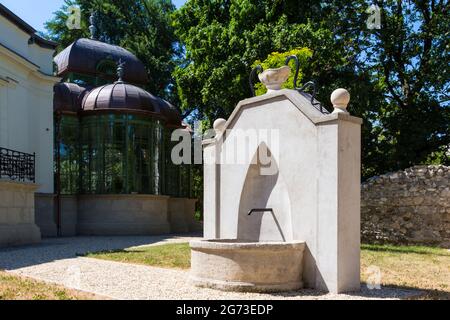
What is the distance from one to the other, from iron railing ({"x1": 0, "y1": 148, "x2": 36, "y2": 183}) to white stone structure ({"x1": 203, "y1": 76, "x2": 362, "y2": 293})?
8.11 metres

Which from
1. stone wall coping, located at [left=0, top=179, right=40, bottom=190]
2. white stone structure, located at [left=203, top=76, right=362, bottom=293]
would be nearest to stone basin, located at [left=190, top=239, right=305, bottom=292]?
white stone structure, located at [left=203, top=76, right=362, bottom=293]

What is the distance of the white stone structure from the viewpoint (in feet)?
22.5

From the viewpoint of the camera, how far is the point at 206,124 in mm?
22094

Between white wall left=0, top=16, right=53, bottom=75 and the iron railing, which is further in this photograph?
white wall left=0, top=16, right=53, bottom=75

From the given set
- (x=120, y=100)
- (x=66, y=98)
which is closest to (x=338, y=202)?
(x=120, y=100)

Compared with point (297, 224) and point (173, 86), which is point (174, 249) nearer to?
point (297, 224)

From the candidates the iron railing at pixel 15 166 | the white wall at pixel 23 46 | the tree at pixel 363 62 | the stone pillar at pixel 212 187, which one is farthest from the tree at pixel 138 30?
the stone pillar at pixel 212 187

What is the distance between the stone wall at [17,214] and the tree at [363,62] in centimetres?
844

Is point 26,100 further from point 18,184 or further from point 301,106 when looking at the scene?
point 301,106

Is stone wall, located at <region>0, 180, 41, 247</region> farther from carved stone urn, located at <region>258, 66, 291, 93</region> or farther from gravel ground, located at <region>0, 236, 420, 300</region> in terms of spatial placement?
carved stone urn, located at <region>258, 66, 291, 93</region>

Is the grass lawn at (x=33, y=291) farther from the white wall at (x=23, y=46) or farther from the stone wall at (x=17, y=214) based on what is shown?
the white wall at (x=23, y=46)

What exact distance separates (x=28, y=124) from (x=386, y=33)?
14.3 meters

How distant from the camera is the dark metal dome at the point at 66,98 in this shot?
20516 mm

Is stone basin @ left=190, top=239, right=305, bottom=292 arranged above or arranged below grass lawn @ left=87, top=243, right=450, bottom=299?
above
